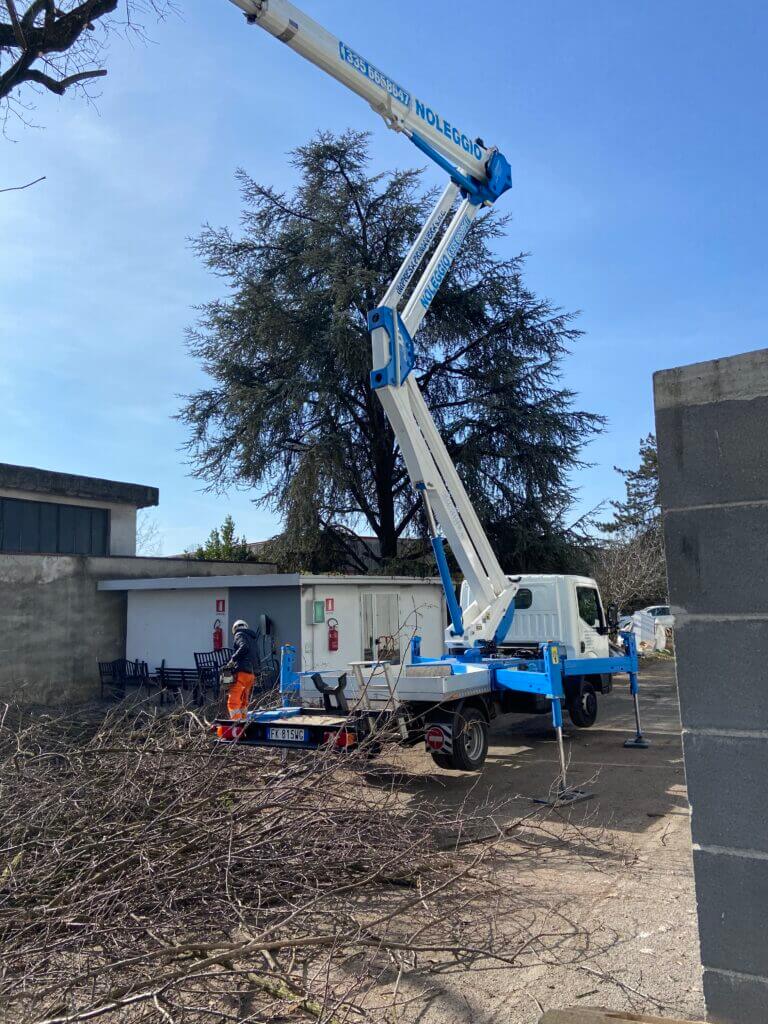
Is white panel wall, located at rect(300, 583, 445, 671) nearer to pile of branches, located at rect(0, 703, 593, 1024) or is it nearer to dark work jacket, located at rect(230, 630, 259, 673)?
dark work jacket, located at rect(230, 630, 259, 673)

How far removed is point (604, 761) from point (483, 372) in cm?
1605

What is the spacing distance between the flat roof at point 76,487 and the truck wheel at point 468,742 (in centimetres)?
1454

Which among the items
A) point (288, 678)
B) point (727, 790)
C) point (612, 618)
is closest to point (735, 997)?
point (727, 790)

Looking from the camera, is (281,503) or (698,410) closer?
(698,410)

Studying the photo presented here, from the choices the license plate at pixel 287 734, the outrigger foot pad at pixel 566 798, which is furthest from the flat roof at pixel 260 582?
the outrigger foot pad at pixel 566 798

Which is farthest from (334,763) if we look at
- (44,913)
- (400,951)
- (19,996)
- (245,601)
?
(245,601)

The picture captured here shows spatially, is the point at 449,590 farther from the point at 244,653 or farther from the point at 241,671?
the point at 241,671

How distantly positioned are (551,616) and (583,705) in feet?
6.33

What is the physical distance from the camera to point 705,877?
10.8ft

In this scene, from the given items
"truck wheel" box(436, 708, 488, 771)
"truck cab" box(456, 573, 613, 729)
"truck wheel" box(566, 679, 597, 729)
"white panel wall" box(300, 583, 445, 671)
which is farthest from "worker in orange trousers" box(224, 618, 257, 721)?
"truck wheel" box(566, 679, 597, 729)

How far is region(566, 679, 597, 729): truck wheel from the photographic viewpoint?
13.2 m

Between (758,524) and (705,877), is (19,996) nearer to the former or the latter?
(705,877)

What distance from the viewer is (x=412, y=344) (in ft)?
37.5

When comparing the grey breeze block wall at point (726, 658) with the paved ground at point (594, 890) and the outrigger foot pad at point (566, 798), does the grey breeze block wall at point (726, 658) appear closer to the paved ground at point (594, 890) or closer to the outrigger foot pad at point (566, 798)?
the paved ground at point (594, 890)
